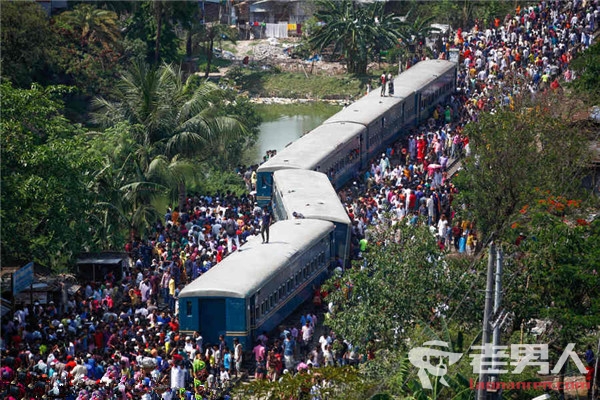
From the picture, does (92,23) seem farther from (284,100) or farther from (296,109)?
(284,100)

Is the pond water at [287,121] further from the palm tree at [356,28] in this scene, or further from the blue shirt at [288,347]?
the blue shirt at [288,347]

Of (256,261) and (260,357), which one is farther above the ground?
(256,261)

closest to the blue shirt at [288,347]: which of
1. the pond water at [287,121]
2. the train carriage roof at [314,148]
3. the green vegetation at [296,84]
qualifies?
the train carriage roof at [314,148]

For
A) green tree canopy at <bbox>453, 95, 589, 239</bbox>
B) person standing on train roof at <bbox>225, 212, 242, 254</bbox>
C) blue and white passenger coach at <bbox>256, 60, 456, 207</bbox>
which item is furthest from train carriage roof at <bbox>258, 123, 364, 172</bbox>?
green tree canopy at <bbox>453, 95, 589, 239</bbox>

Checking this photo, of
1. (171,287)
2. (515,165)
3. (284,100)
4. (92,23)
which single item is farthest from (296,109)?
(171,287)

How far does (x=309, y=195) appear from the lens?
114ft

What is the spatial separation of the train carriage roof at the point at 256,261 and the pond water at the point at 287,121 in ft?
75.1

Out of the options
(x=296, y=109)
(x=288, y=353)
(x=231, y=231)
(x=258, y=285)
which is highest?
(x=258, y=285)

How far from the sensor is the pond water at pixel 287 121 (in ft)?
187

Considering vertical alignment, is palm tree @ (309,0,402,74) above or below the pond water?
above

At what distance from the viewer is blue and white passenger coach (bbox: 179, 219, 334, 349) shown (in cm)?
2745

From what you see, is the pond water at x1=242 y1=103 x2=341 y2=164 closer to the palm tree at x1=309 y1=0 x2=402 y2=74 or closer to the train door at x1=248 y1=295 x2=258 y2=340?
the palm tree at x1=309 y1=0 x2=402 y2=74

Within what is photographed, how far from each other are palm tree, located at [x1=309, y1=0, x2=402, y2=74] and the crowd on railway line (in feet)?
47.4

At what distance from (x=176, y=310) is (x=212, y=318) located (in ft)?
7.87
